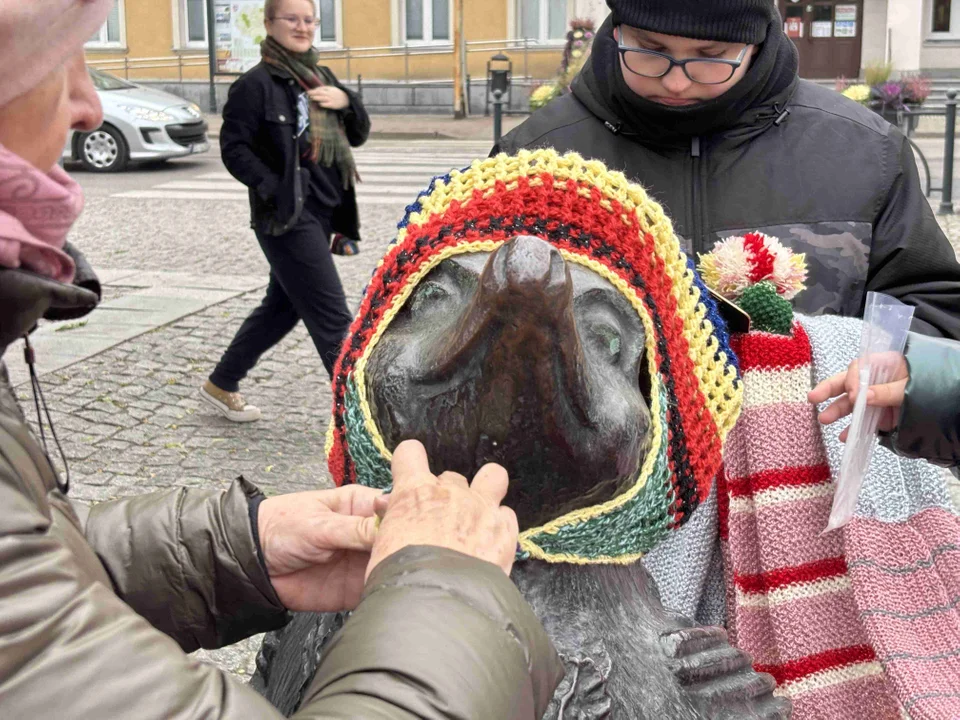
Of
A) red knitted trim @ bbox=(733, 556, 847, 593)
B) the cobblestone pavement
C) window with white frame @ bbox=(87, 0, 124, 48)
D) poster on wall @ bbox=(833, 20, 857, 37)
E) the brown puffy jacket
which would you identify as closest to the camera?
the brown puffy jacket

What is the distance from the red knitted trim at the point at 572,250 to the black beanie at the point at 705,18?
941 millimetres

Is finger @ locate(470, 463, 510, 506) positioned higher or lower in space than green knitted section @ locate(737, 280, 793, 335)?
lower

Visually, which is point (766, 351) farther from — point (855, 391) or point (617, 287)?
point (617, 287)

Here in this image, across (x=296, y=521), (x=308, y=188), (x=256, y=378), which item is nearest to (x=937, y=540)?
(x=296, y=521)

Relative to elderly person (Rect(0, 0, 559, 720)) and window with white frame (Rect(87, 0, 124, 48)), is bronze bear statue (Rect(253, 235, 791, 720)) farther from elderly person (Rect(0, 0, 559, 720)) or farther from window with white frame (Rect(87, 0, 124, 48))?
window with white frame (Rect(87, 0, 124, 48))

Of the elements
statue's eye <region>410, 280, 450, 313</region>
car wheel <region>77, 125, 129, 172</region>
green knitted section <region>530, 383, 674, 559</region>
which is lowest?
car wheel <region>77, 125, 129, 172</region>

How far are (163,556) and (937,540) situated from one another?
129 cm

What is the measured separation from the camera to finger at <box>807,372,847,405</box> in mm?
Answer: 1924

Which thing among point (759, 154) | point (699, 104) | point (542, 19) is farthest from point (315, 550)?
point (542, 19)

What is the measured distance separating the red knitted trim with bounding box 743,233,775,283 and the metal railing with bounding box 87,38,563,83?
81.0ft

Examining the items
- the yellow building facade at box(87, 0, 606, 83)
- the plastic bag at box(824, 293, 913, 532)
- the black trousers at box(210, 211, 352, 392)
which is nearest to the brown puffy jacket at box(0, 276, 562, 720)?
the plastic bag at box(824, 293, 913, 532)

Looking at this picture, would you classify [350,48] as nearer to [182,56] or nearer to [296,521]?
[182,56]

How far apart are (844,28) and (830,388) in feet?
90.0

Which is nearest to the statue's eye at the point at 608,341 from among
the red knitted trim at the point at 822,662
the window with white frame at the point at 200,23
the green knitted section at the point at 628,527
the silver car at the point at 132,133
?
the green knitted section at the point at 628,527
